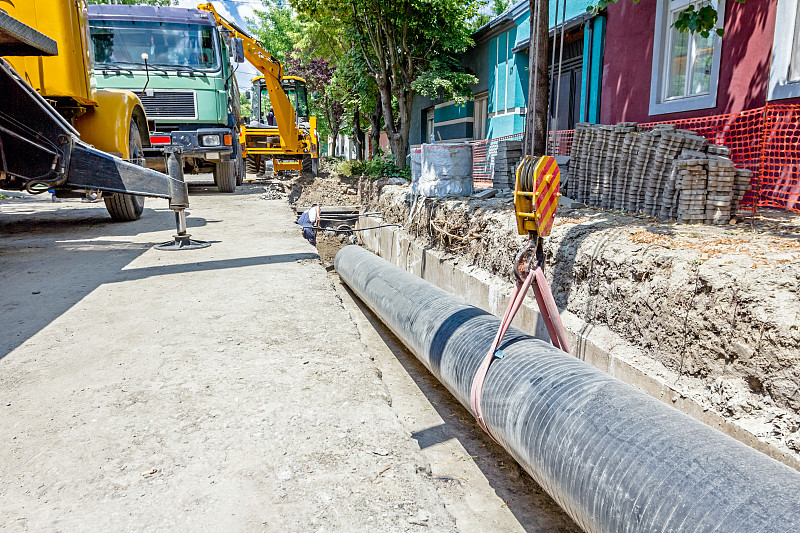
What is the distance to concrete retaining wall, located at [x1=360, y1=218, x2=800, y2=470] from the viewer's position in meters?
2.87

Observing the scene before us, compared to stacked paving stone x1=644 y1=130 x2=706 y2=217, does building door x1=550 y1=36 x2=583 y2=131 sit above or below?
above

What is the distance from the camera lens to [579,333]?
13.4ft

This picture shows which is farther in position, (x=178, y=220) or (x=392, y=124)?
(x=392, y=124)

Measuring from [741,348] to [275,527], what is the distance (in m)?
2.50

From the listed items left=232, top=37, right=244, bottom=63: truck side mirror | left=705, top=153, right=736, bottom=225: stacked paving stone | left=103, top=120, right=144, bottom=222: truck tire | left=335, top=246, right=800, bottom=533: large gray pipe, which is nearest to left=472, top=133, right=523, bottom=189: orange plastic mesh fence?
left=232, top=37, right=244, bottom=63: truck side mirror

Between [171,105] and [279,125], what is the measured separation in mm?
5148

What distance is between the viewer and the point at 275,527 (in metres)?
1.85

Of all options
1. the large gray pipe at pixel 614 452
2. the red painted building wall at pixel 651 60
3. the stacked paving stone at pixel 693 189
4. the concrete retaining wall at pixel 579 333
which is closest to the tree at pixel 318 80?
the red painted building wall at pixel 651 60

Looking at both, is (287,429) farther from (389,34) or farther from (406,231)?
(389,34)

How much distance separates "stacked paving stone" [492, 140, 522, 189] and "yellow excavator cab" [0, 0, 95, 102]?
18.5ft

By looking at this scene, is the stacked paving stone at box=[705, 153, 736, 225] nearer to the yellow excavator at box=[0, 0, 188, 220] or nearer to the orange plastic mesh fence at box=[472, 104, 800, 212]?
the orange plastic mesh fence at box=[472, 104, 800, 212]

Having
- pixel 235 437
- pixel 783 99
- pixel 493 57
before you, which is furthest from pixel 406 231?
pixel 493 57

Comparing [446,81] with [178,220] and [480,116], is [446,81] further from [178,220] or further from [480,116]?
[178,220]

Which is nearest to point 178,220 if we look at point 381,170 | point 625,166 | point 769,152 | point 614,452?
point 625,166
